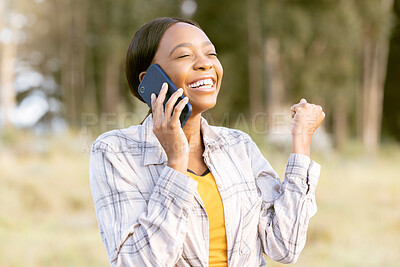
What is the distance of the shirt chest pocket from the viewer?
1.78 m

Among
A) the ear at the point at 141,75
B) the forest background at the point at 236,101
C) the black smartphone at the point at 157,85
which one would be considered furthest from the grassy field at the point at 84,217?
the black smartphone at the point at 157,85

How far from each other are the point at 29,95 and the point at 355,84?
61.7 feet

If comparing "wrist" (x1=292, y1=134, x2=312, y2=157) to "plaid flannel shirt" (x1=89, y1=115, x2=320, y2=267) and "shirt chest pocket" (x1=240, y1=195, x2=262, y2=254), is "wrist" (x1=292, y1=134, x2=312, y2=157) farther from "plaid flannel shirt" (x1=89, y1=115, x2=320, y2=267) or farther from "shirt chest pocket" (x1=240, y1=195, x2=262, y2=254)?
"shirt chest pocket" (x1=240, y1=195, x2=262, y2=254)

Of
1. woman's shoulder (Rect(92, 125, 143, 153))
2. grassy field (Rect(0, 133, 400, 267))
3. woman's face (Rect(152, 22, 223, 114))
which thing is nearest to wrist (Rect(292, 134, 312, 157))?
woman's face (Rect(152, 22, 223, 114))

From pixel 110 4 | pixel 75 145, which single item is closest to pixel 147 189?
pixel 75 145

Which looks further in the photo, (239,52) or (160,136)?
(239,52)

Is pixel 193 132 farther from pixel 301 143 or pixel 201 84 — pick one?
pixel 301 143

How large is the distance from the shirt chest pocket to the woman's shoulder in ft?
1.59

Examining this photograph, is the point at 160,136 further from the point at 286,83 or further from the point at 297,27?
the point at 286,83

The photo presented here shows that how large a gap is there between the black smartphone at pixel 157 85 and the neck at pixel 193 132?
0.48 ft

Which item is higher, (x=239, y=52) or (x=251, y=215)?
(x=239, y=52)

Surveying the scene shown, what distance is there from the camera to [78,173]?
881cm

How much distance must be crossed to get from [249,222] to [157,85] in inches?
25.1

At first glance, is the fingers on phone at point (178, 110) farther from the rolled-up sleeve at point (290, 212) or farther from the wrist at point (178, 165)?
the rolled-up sleeve at point (290, 212)
